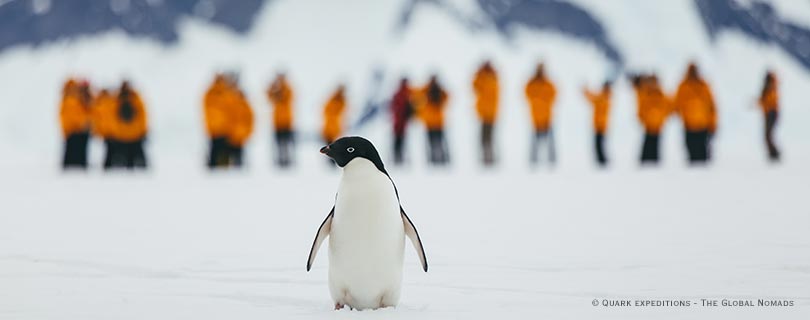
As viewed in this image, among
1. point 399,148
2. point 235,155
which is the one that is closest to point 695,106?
point 399,148

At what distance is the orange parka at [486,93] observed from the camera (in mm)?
14703

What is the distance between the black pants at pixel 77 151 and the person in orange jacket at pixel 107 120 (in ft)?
0.91

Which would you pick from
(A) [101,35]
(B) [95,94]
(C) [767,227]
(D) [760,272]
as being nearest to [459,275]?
(D) [760,272]

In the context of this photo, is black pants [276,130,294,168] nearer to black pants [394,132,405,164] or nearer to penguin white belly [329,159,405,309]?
black pants [394,132,405,164]

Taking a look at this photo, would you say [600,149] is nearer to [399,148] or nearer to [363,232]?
[399,148]

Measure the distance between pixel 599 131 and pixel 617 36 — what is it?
16.1 meters

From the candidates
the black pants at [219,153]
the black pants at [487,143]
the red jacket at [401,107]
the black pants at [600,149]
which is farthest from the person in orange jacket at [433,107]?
the black pants at [219,153]

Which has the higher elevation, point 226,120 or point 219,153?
point 226,120

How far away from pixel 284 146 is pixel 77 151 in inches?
121

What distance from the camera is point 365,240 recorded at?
3.82 meters

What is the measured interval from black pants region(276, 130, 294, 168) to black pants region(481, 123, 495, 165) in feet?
10.1

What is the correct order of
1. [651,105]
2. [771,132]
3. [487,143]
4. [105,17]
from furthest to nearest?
[105,17]
[487,143]
[771,132]
[651,105]

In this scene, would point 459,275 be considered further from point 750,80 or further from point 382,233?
point 750,80

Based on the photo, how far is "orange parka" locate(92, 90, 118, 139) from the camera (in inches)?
579
